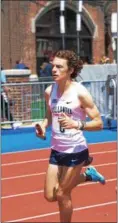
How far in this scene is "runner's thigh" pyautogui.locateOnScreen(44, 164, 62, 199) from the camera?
501 cm

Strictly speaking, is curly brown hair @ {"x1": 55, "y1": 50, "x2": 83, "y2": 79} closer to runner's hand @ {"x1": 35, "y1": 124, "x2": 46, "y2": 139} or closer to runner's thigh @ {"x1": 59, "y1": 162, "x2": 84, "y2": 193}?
runner's hand @ {"x1": 35, "y1": 124, "x2": 46, "y2": 139}

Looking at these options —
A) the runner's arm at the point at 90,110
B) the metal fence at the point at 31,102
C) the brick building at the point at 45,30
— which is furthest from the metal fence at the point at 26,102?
the runner's arm at the point at 90,110

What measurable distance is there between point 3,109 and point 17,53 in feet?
37.4

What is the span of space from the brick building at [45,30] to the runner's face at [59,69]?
1799cm

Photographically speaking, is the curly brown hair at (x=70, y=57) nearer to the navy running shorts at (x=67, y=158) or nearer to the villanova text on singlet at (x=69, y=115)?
the villanova text on singlet at (x=69, y=115)

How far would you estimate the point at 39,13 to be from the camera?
26.0 metres

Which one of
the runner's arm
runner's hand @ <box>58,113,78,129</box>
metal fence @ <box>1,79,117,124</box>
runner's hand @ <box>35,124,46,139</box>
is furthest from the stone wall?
runner's hand @ <box>58,113,78,129</box>

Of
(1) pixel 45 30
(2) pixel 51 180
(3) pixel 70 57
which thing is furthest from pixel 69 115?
(1) pixel 45 30

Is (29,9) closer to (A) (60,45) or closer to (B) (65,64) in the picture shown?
(A) (60,45)

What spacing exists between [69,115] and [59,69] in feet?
1.43

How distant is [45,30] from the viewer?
2683 centimetres

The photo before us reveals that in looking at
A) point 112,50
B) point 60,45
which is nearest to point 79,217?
point 60,45

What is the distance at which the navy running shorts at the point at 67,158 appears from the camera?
4973 millimetres

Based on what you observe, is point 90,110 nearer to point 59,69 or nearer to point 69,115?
point 69,115
